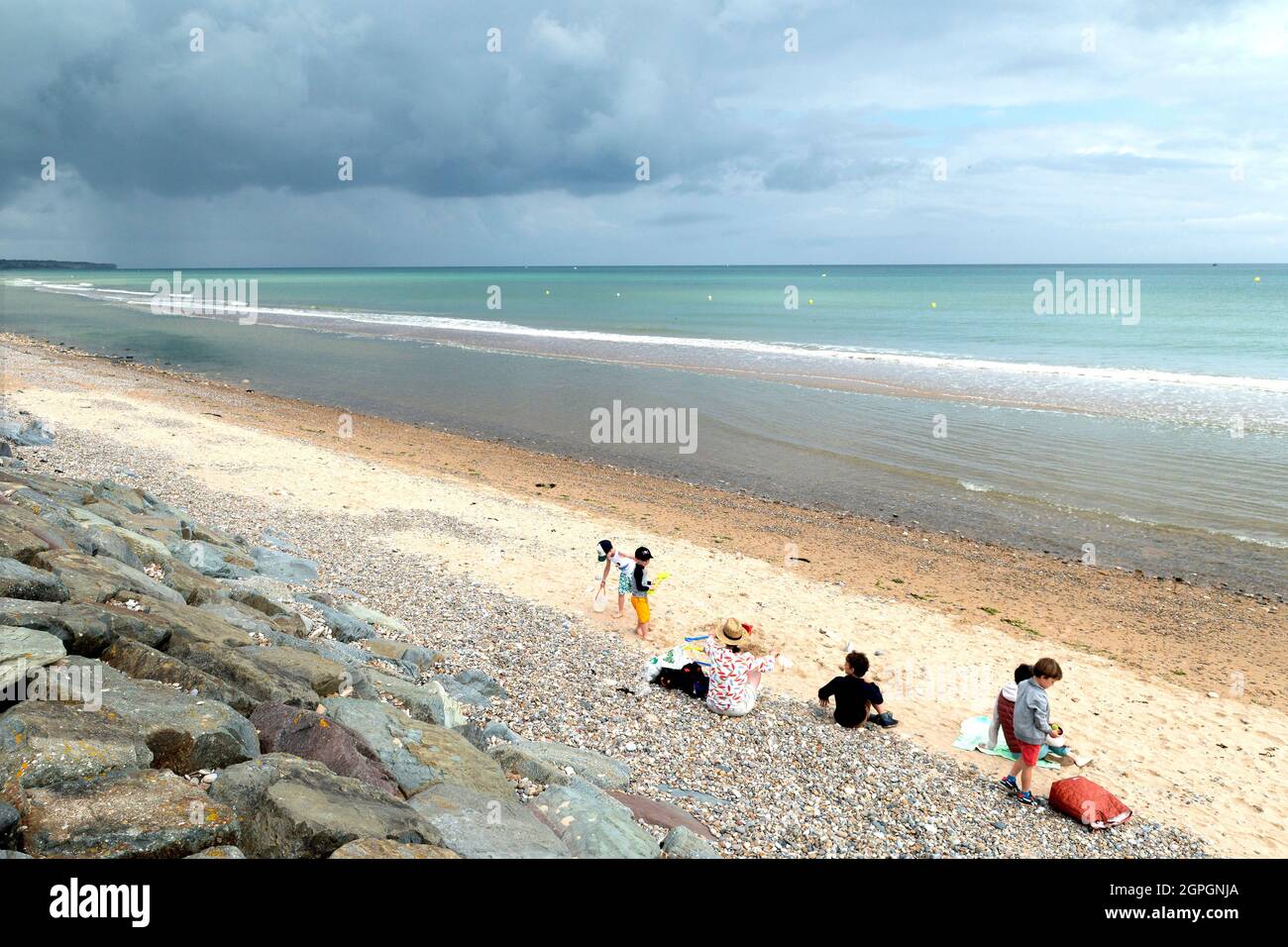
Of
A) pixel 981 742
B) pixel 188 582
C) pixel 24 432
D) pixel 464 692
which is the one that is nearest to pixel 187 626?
pixel 188 582

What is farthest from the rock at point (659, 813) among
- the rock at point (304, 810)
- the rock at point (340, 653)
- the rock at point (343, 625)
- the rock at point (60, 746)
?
the rock at point (343, 625)

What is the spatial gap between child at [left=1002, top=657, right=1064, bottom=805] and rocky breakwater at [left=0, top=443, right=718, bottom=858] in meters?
3.75

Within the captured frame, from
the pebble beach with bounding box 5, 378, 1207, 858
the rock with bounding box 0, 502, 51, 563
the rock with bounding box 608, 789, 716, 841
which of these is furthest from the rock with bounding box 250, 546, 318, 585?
the rock with bounding box 608, 789, 716, 841

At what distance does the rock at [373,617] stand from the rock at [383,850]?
20.0ft

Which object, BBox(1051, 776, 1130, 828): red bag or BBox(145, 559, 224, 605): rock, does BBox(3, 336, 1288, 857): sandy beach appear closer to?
BBox(1051, 776, 1130, 828): red bag

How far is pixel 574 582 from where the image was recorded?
1327 centimetres

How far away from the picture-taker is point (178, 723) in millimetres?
4676

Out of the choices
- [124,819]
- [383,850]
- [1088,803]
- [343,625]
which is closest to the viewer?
[124,819]

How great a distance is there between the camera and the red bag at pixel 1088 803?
7.43m

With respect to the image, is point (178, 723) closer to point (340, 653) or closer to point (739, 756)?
point (340, 653)

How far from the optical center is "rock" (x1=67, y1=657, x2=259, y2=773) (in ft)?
14.9

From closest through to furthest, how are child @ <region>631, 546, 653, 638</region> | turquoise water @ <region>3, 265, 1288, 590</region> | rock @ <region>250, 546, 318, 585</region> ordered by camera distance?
rock @ <region>250, 546, 318, 585</region> → child @ <region>631, 546, 653, 638</region> → turquoise water @ <region>3, 265, 1288, 590</region>

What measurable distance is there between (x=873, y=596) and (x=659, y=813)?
8.23m
